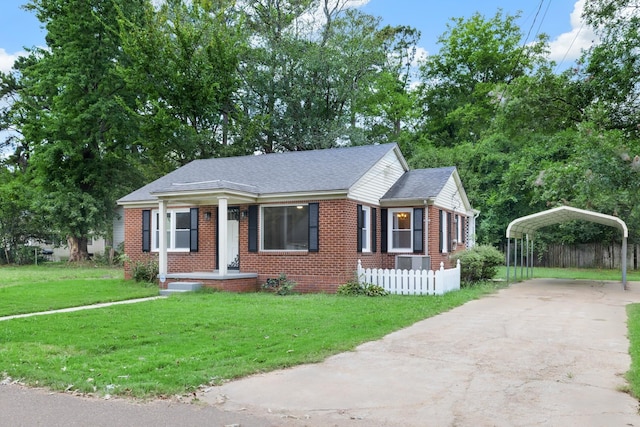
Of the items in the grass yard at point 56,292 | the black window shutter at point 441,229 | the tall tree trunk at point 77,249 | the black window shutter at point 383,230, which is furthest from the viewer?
the tall tree trunk at point 77,249

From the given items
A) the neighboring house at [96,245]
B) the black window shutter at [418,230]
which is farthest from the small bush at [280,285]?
the neighboring house at [96,245]

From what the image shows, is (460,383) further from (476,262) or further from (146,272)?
(146,272)

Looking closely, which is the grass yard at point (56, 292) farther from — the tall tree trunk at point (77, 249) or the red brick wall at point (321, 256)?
the tall tree trunk at point (77, 249)

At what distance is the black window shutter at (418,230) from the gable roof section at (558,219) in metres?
3.84

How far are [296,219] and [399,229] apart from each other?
12.0 feet

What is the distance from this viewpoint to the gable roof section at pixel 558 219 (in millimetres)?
17453

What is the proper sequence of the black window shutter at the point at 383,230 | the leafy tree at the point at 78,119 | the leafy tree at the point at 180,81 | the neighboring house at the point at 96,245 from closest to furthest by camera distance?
the black window shutter at the point at 383,230
the leafy tree at the point at 78,119
the leafy tree at the point at 180,81
the neighboring house at the point at 96,245

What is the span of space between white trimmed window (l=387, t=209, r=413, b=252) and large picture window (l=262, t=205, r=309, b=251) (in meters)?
3.23

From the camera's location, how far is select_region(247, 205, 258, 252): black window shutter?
16114mm

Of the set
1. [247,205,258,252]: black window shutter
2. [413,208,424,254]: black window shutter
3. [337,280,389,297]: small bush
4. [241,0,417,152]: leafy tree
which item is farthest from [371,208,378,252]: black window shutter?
[241,0,417,152]: leafy tree

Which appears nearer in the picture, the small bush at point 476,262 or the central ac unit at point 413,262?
the central ac unit at point 413,262

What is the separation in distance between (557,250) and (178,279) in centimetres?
2158

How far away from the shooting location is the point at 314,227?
15227 millimetres

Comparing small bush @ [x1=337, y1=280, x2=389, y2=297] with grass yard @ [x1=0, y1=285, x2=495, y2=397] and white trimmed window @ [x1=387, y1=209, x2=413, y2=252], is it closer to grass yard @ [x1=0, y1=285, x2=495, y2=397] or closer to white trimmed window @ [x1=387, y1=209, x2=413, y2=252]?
grass yard @ [x1=0, y1=285, x2=495, y2=397]
